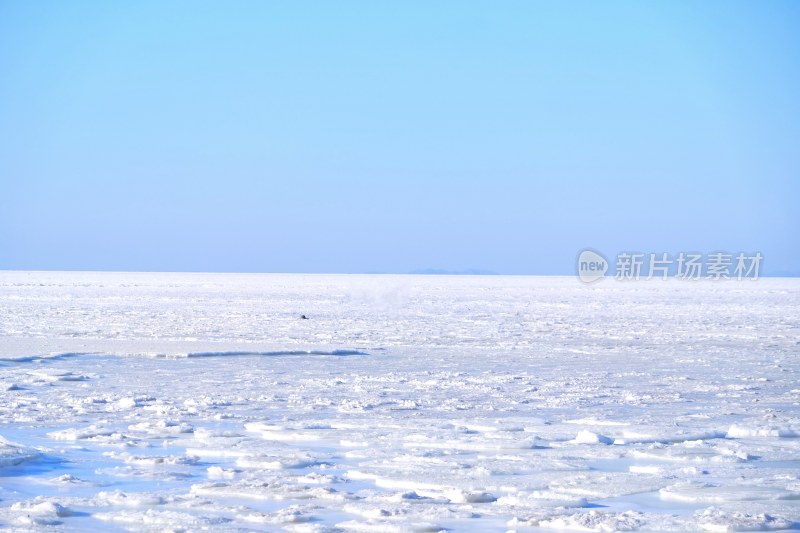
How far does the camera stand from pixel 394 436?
6691 millimetres

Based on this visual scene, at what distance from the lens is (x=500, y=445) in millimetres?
6383

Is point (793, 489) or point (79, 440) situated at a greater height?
point (793, 489)

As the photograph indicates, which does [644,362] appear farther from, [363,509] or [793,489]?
[363,509]

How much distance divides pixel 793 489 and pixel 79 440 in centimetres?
436

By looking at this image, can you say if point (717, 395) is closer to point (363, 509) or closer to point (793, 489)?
point (793, 489)

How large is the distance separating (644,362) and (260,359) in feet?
15.8

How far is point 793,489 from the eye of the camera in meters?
4.99

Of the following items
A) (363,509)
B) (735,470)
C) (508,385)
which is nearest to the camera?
(363,509)

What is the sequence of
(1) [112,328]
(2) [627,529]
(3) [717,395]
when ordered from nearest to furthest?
(2) [627,529] < (3) [717,395] < (1) [112,328]

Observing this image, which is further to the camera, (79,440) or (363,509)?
(79,440)

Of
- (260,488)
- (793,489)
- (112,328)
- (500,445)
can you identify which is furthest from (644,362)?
(112,328)

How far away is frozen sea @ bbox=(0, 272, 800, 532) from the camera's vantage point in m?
4.55

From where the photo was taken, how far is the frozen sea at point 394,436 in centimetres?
455

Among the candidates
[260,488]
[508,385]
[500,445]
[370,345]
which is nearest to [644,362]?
[508,385]
